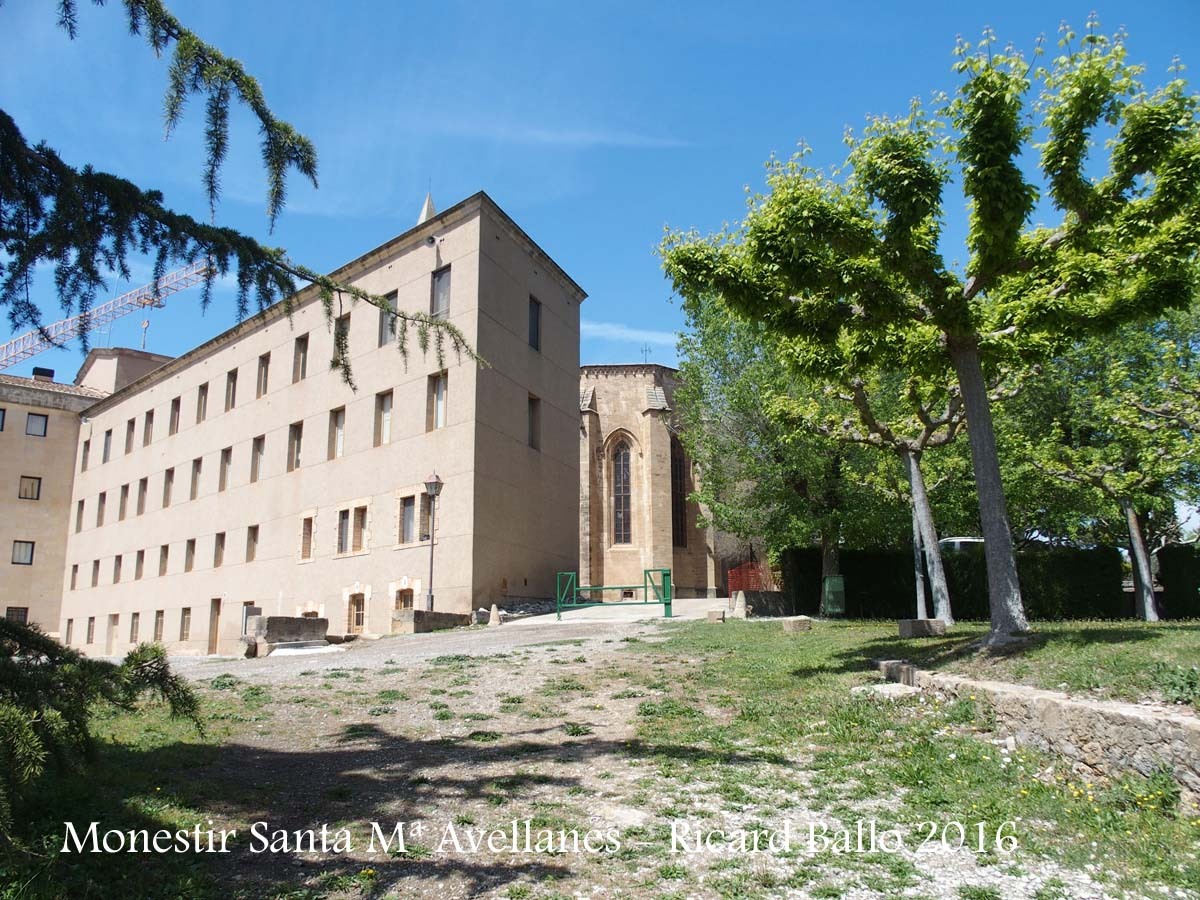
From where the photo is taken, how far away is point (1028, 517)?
24.0 m

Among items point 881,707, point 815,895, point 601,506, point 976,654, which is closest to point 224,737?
point 815,895

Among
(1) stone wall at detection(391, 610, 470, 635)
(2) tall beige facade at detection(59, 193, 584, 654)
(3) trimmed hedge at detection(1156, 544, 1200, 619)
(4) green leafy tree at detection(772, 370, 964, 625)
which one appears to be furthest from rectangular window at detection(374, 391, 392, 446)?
(3) trimmed hedge at detection(1156, 544, 1200, 619)

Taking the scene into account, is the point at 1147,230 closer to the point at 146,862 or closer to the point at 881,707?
the point at 881,707

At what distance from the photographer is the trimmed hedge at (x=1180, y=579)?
2562 cm

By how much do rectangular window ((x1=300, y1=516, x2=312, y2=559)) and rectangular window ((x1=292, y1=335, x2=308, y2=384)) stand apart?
5.50m

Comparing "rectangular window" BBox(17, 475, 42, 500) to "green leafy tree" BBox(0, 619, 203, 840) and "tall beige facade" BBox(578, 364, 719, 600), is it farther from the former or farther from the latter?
"green leafy tree" BBox(0, 619, 203, 840)

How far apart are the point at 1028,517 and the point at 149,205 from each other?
81.5 ft

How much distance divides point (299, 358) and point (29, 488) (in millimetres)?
23493

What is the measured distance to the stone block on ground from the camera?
1227cm

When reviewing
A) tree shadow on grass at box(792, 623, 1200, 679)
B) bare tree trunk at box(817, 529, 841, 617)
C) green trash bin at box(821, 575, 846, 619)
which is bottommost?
tree shadow on grass at box(792, 623, 1200, 679)

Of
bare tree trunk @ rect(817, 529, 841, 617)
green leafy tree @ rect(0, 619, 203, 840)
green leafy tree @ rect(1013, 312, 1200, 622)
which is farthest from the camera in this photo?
bare tree trunk @ rect(817, 529, 841, 617)

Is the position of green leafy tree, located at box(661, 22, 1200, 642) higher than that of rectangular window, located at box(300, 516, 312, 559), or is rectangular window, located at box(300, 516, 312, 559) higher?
green leafy tree, located at box(661, 22, 1200, 642)

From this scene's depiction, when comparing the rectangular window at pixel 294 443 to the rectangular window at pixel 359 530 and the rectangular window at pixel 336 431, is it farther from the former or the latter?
the rectangular window at pixel 359 530

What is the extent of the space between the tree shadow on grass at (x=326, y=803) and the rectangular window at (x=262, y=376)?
27.0 metres
